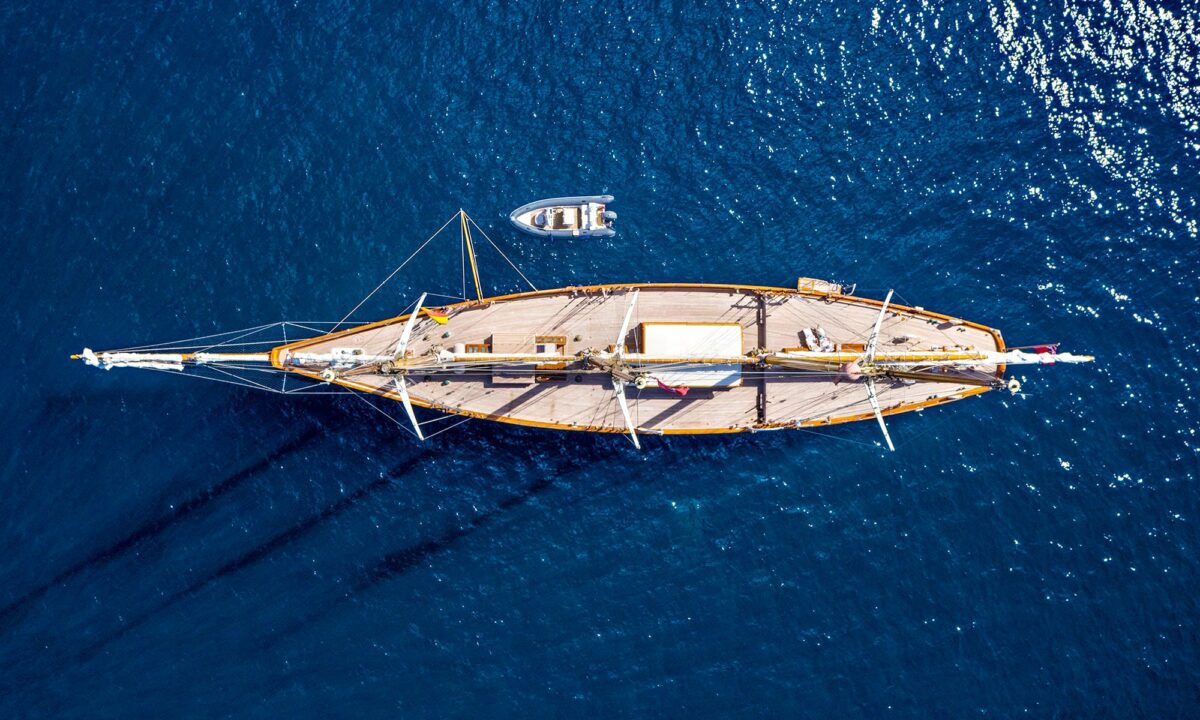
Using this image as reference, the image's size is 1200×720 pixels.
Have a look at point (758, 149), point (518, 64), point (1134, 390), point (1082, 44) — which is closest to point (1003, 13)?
point (1082, 44)

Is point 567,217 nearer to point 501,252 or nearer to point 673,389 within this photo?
point 501,252

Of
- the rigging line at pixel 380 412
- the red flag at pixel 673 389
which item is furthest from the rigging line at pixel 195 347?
the red flag at pixel 673 389

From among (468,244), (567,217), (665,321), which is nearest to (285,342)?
(468,244)

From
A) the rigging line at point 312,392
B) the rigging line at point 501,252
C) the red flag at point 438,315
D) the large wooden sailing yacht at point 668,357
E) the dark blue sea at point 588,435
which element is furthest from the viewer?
the rigging line at point 501,252

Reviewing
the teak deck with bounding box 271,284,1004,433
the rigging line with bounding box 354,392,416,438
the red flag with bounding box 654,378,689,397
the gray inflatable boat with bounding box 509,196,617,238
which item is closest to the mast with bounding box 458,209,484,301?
the gray inflatable boat with bounding box 509,196,617,238

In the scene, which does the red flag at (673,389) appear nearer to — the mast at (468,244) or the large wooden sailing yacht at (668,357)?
the large wooden sailing yacht at (668,357)

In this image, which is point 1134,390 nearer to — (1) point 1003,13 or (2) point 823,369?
(2) point 823,369
